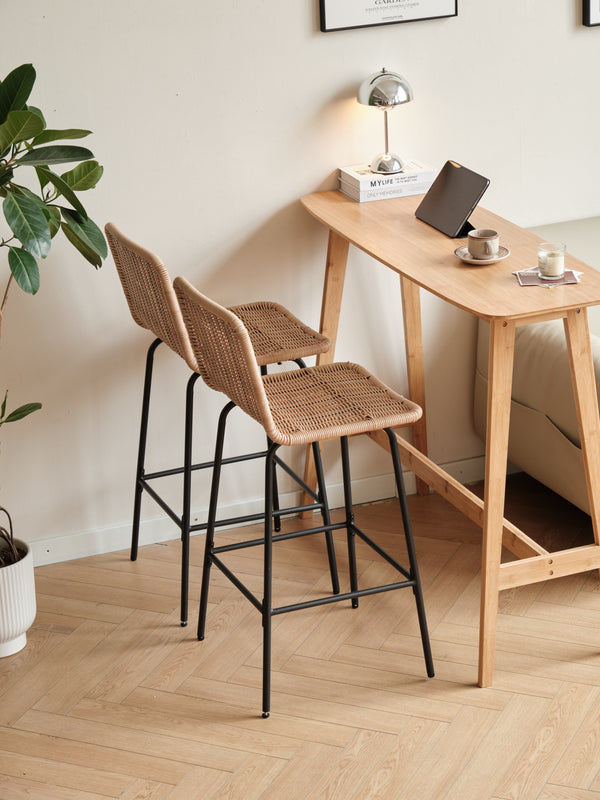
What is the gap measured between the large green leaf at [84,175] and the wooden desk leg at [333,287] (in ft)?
2.57

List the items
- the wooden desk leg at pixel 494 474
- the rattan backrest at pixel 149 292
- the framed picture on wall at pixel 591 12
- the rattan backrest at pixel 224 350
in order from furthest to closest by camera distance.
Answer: the framed picture on wall at pixel 591 12 → the rattan backrest at pixel 149 292 → the wooden desk leg at pixel 494 474 → the rattan backrest at pixel 224 350

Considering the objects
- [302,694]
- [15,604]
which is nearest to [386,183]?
[302,694]

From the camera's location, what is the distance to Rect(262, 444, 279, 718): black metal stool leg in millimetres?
2480

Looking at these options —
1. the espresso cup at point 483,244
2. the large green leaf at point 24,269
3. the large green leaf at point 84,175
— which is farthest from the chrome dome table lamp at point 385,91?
the large green leaf at point 24,269

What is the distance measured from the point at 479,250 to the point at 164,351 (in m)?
1.15

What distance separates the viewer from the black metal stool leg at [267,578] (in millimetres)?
2480

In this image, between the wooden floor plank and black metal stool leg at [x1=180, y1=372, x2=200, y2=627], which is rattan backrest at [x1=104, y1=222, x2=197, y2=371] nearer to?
black metal stool leg at [x1=180, y1=372, x2=200, y2=627]

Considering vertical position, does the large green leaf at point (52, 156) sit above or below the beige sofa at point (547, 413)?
above

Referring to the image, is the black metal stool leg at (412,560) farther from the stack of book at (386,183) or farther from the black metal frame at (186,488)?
the stack of book at (386,183)

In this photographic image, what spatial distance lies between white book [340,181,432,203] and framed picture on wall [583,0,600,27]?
787 mm

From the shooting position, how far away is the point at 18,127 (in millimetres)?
2332

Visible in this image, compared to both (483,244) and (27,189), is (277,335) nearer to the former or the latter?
(483,244)

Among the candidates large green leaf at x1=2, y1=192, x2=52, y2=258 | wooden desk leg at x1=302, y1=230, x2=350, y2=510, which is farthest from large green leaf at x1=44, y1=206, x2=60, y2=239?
wooden desk leg at x1=302, y1=230, x2=350, y2=510

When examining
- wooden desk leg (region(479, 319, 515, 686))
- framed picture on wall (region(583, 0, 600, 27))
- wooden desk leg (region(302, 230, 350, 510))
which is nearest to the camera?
wooden desk leg (region(479, 319, 515, 686))
